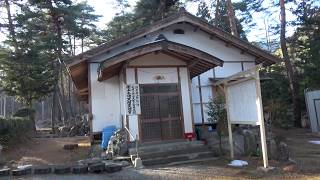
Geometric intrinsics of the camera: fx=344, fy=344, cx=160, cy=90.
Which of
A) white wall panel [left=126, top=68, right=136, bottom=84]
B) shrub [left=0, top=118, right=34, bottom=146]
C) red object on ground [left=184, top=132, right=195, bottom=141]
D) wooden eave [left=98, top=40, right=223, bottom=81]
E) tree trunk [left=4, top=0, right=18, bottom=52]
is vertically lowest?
red object on ground [left=184, top=132, right=195, bottom=141]

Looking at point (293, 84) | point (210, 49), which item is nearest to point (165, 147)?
point (210, 49)

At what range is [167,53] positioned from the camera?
1366 cm

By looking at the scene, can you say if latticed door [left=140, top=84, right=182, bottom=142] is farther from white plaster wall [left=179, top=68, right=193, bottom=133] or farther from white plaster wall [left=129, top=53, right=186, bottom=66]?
white plaster wall [left=129, top=53, right=186, bottom=66]

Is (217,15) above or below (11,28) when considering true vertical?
above

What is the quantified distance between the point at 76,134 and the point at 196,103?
13914 millimetres

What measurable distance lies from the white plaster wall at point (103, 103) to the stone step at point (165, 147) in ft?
9.51

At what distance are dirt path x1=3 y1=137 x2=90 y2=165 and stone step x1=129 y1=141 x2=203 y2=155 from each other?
10.9 feet

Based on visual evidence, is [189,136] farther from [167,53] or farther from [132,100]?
[167,53]

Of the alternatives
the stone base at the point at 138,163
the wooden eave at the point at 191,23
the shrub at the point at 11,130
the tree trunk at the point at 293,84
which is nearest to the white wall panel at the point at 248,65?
the wooden eave at the point at 191,23

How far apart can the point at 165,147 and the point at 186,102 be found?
7.23ft

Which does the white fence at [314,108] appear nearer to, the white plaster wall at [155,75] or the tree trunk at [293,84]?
the tree trunk at [293,84]

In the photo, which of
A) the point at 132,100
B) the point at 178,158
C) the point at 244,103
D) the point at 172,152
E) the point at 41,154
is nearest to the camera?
the point at 244,103

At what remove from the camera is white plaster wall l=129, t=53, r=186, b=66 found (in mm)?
13438

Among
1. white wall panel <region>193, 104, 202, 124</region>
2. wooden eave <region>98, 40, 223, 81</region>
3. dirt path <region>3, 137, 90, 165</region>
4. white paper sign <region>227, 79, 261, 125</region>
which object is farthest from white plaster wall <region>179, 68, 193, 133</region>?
dirt path <region>3, 137, 90, 165</region>
